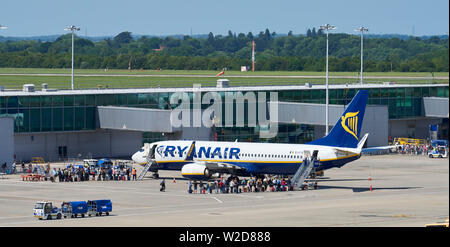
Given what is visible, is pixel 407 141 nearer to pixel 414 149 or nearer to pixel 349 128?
pixel 414 149

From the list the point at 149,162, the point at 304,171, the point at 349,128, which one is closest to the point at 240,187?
the point at 304,171

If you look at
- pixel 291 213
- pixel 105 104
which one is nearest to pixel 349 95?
pixel 105 104

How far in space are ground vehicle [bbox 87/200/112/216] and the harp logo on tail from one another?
82.5 ft

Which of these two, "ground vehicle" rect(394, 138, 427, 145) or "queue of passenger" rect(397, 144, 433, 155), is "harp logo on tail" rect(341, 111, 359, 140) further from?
"ground vehicle" rect(394, 138, 427, 145)

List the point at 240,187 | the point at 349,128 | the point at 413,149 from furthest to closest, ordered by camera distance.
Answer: the point at 413,149, the point at 240,187, the point at 349,128

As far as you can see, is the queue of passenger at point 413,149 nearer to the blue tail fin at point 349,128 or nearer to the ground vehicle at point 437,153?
the ground vehicle at point 437,153

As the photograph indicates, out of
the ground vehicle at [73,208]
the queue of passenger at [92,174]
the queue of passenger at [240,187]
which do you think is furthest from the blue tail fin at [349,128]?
the ground vehicle at [73,208]

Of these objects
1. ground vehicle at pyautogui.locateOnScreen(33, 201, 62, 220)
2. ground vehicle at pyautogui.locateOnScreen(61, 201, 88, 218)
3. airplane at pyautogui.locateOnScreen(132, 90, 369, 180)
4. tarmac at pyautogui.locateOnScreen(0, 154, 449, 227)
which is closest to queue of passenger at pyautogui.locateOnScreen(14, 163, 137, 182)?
tarmac at pyautogui.locateOnScreen(0, 154, 449, 227)

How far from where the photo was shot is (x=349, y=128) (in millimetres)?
78312

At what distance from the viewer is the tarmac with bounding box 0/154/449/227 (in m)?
57.1

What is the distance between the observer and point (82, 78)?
172m

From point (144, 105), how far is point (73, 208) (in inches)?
2205

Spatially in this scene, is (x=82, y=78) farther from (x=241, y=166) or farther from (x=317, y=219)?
(x=317, y=219)
